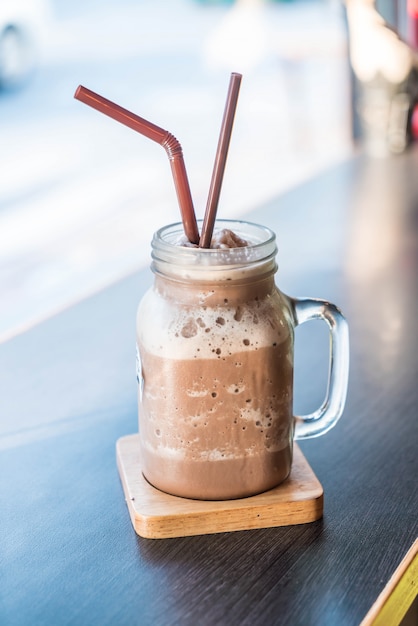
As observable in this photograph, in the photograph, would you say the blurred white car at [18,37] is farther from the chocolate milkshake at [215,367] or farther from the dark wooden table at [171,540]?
the chocolate milkshake at [215,367]

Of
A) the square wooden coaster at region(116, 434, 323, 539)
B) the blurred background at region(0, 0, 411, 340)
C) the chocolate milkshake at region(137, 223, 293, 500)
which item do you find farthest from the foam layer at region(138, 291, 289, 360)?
the blurred background at region(0, 0, 411, 340)

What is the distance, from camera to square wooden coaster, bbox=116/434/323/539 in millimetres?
726

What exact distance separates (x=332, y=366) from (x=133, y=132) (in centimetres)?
490

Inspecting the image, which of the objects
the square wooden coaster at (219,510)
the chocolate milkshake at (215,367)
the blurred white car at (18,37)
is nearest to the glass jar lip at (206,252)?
the chocolate milkshake at (215,367)

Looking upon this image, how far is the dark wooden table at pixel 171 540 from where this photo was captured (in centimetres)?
66

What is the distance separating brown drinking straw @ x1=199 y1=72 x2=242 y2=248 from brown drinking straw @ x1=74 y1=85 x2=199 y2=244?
0.02 metres

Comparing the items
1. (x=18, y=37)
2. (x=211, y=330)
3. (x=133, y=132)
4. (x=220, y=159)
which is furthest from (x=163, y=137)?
(x=18, y=37)

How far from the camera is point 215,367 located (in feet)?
2.31

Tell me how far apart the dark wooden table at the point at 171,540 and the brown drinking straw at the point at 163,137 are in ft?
0.85

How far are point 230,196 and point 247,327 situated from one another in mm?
3563

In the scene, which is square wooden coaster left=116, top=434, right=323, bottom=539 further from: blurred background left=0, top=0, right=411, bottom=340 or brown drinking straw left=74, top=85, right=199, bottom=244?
blurred background left=0, top=0, right=411, bottom=340

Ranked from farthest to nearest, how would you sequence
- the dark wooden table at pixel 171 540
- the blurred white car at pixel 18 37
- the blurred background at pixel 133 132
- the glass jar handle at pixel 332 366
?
1. the blurred white car at pixel 18 37
2. the blurred background at pixel 133 132
3. the glass jar handle at pixel 332 366
4. the dark wooden table at pixel 171 540

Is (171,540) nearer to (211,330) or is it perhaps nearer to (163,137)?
(211,330)

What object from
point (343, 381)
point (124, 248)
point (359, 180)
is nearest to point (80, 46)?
point (124, 248)
